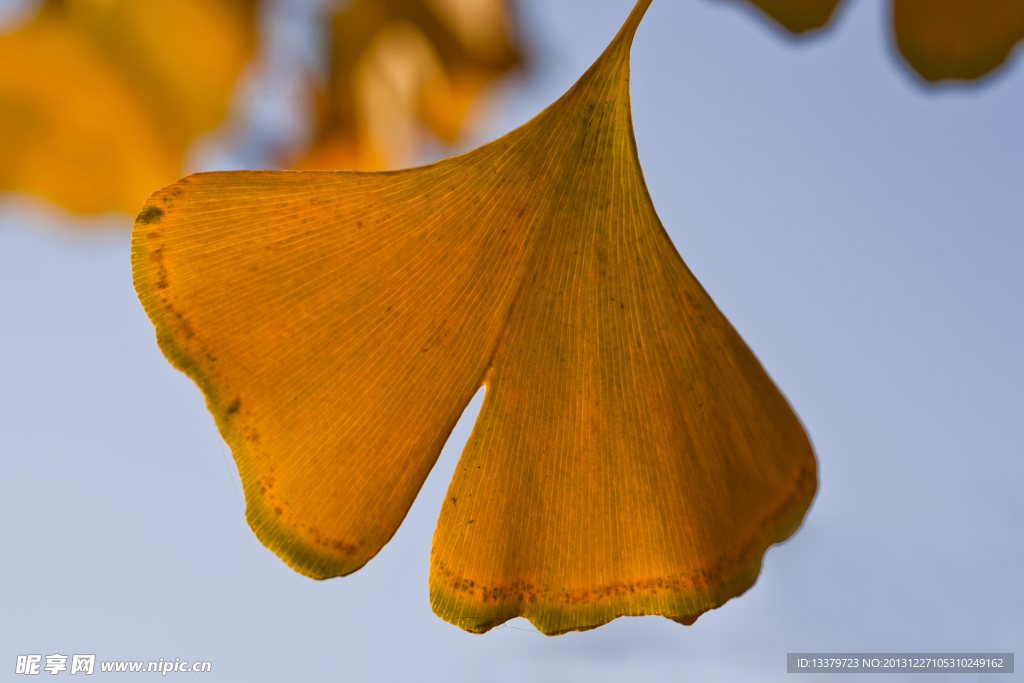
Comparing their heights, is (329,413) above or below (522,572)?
above

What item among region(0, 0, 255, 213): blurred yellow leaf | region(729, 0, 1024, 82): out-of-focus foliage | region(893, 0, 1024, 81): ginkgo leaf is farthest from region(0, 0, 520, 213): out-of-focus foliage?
region(893, 0, 1024, 81): ginkgo leaf

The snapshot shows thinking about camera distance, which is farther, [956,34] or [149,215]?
[956,34]

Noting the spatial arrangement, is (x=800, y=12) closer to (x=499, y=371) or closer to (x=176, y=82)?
(x=499, y=371)

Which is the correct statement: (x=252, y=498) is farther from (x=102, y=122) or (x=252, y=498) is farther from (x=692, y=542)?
(x=102, y=122)

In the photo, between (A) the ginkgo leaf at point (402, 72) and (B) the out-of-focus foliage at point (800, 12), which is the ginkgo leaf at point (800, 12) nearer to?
(B) the out-of-focus foliage at point (800, 12)

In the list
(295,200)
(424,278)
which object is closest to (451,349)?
(424,278)

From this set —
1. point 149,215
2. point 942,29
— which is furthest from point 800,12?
point 149,215
